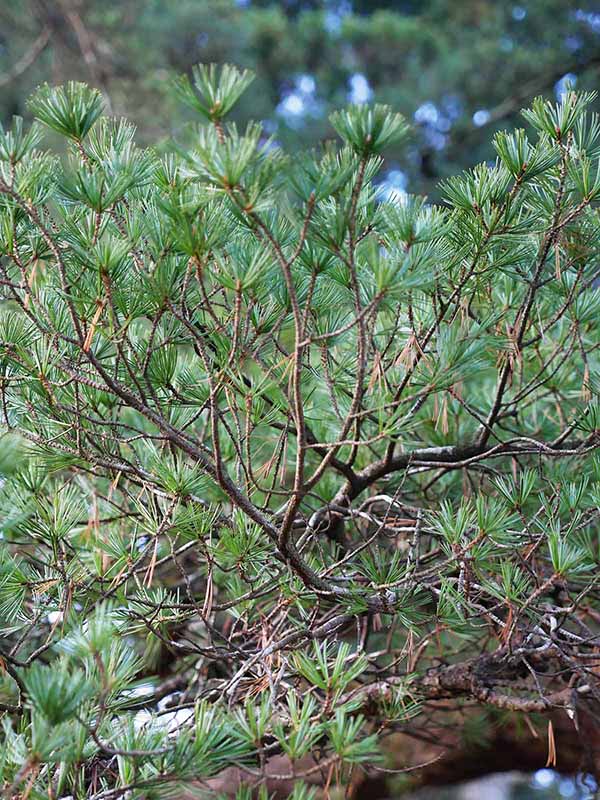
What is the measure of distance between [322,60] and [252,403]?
3.33 metres

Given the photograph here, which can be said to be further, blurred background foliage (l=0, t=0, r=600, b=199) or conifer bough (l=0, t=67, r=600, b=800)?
blurred background foliage (l=0, t=0, r=600, b=199)

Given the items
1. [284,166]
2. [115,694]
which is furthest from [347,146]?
[115,694]

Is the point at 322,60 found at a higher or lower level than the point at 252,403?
higher

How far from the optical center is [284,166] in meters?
0.59

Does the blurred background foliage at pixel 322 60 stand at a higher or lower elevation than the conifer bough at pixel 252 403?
higher

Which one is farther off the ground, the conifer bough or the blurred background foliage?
the blurred background foliage

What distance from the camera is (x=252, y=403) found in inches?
31.0

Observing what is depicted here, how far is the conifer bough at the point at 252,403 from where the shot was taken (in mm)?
607

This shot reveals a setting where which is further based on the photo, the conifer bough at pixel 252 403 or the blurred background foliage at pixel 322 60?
the blurred background foliage at pixel 322 60

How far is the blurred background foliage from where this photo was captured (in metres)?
3.12

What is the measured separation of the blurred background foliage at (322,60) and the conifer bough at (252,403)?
2.18 meters

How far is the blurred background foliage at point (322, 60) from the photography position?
10.2ft

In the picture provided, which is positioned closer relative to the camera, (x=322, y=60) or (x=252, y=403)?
(x=252, y=403)

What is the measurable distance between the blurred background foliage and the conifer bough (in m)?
2.18
